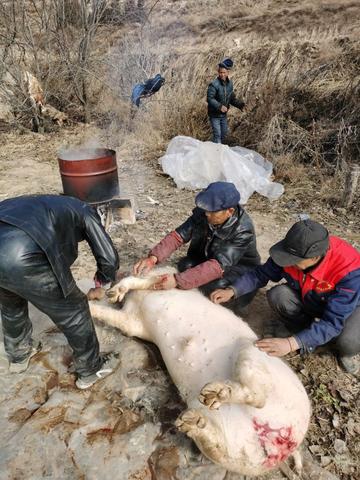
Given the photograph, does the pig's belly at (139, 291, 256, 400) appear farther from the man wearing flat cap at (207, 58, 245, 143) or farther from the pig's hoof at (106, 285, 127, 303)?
the man wearing flat cap at (207, 58, 245, 143)

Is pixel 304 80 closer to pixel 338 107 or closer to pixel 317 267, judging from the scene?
pixel 338 107

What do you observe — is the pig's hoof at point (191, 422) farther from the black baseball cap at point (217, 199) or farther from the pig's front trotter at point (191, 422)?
the black baseball cap at point (217, 199)

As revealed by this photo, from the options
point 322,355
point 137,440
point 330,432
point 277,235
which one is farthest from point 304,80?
point 137,440

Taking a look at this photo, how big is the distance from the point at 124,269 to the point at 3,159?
18.4 feet

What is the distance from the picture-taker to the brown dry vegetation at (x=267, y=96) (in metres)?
2.89

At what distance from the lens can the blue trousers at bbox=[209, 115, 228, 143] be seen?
7207 mm

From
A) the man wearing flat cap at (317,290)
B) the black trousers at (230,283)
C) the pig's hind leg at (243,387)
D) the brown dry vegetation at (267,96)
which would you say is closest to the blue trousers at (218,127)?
the brown dry vegetation at (267,96)

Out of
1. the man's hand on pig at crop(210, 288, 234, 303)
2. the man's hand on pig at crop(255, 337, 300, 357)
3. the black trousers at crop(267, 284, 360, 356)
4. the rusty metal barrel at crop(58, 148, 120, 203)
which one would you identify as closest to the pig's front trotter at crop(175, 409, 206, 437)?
the man's hand on pig at crop(255, 337, 300, 357)

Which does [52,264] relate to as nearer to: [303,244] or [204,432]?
[204,432]

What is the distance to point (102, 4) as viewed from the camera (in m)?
9.37

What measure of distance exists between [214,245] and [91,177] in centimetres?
224

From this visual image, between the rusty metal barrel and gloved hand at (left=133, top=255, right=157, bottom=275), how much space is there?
1969mm

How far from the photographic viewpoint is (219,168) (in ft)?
19.2

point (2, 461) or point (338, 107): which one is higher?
point (338, 107)
